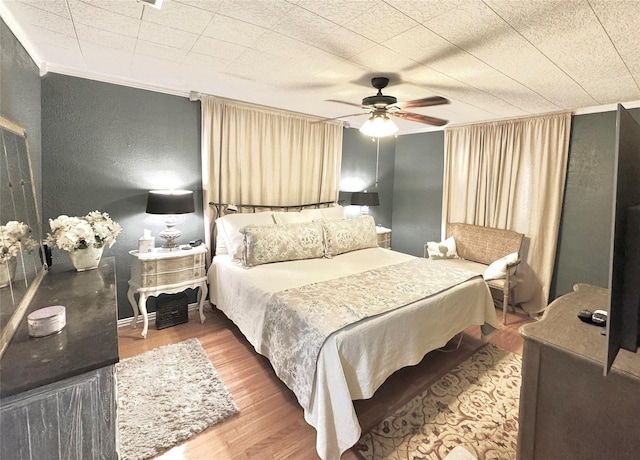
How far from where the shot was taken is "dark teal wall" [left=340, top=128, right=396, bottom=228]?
467 centimetres

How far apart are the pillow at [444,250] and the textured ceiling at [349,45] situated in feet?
6.32

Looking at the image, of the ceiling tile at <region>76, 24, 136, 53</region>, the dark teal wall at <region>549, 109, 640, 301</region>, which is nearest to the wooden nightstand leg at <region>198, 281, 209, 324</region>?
the ceiling tile at <region>76, 24, 136, 53</region>

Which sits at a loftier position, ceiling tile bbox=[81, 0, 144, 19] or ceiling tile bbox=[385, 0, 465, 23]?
ceiling tile bbox=[81, 0, 144, 19]

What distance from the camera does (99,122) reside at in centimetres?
273

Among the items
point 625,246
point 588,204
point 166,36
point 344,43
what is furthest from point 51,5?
point 588,204

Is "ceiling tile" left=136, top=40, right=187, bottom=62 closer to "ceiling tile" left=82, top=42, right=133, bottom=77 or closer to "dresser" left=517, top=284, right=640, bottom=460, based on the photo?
"ceiling tile" left=82, top=42, right=133, bottom=77

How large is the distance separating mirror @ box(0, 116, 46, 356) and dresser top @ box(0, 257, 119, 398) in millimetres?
57

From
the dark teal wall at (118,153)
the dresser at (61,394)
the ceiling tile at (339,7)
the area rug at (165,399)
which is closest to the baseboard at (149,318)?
the dark teal wall at (118,153)

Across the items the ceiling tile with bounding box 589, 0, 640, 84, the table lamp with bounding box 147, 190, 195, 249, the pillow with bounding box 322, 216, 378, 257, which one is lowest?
the pillow with bounding box 322, 216, 378, 257

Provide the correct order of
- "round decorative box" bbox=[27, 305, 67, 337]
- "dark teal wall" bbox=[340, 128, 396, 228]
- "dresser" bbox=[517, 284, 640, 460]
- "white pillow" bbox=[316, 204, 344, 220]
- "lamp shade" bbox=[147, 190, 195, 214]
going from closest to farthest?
"dresser" bbox=[517, 284, 640, 460], "round decorative box" bbox=[27, 305, 67, 337], "lamp shade" bbox=[147, 190, 195, 214], "white pillow" bbox=[316, 204, 344, 220], "dark teal wall" bbox=[340, 128, 396, 228]

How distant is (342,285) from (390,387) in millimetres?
852

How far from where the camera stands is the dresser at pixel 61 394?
0.90 meters

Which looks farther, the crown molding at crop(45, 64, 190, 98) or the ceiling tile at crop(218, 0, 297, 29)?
the crown molding at crop(45, 64, 190, 98)

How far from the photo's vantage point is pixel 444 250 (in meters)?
4.09
